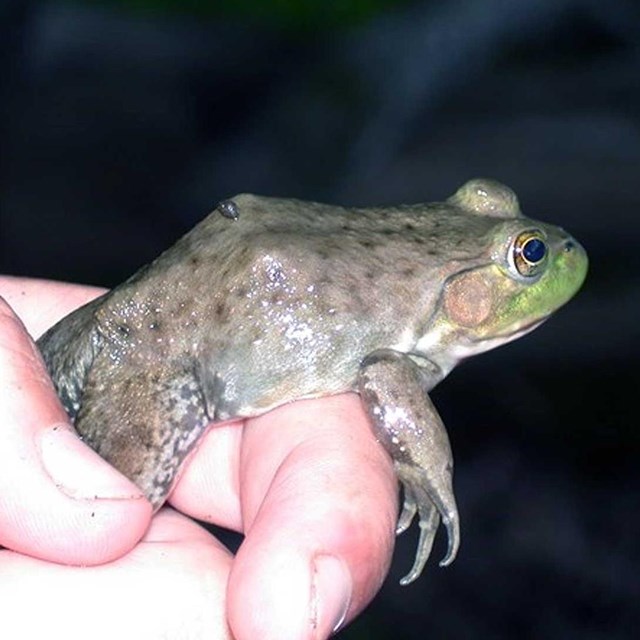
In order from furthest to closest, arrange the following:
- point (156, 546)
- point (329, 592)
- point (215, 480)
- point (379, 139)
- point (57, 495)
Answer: point (379, 139) < point (215, 480) < point (156, 546) < point (57, 495) < point (329, 592)

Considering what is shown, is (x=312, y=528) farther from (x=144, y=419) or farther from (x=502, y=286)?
(x=502, y=286)

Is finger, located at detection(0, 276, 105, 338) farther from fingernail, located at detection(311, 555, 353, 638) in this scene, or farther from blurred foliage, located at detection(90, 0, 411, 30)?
blurred foliage, located at detection(90, 0, 411, 30)

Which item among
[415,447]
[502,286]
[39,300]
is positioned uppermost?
[502,286]

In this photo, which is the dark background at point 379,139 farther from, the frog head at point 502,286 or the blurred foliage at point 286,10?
the frog head at point 502,286

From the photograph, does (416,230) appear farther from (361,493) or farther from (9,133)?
(9,133)

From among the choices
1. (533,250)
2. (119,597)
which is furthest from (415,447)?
(119,597)

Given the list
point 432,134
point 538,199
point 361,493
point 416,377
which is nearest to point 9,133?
point 432,134
